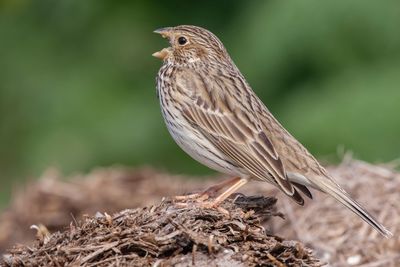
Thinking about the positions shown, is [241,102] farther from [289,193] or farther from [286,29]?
[286,29]

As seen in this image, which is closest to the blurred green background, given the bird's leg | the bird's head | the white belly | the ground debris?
the bird's head

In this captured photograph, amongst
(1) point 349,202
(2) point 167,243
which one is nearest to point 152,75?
(1) point 349,202

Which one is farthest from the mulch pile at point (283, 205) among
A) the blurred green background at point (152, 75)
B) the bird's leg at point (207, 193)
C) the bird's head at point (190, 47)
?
the blurred green background at point (152, 75)

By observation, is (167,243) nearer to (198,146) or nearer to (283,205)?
(198,146)

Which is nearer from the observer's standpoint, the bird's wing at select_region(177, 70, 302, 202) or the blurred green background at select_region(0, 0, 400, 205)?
the bird's wing at select_region(177, 70, 302, 202)

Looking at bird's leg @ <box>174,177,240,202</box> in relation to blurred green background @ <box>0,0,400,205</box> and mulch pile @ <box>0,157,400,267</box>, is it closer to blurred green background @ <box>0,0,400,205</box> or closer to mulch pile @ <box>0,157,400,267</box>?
mulch pile @ <box>0,157,400,267</box>

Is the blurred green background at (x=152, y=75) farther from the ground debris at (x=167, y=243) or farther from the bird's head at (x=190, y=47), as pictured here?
the ground debris at (x=167, y=243)
